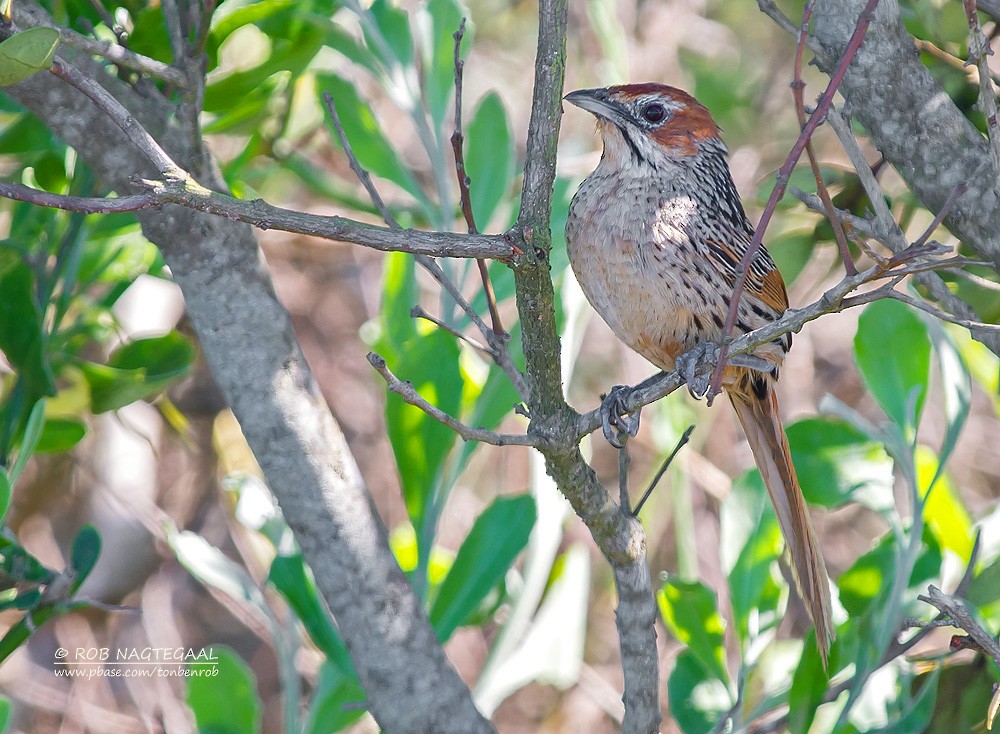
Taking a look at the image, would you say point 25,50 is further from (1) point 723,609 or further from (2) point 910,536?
(1) point 723,609

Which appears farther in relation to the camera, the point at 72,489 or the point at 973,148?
the point at 72,489

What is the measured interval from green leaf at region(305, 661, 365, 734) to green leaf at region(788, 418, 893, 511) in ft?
4.16

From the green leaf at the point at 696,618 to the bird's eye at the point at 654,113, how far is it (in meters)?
1.31

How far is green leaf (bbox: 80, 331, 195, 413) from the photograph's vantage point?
2.55 meters

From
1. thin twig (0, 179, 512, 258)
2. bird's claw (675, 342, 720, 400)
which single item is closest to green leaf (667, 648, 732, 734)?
bird's claw (675, 342, 720, 400)

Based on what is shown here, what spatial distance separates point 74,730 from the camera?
435cm

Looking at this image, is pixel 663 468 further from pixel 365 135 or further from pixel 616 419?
pixel 365 135

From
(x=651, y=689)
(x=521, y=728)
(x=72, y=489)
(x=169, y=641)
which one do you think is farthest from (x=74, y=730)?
(x=651, y=689)

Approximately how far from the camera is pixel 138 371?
254 centimetres

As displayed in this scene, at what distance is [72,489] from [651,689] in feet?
10.4

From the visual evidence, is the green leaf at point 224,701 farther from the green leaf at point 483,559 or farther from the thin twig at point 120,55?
the thin twig at point 120,55

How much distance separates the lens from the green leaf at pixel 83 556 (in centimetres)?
222

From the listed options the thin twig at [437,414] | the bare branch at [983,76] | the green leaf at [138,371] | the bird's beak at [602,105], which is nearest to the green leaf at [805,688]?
the thin twig at [437,414]

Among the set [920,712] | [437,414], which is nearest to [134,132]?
[437,414]
